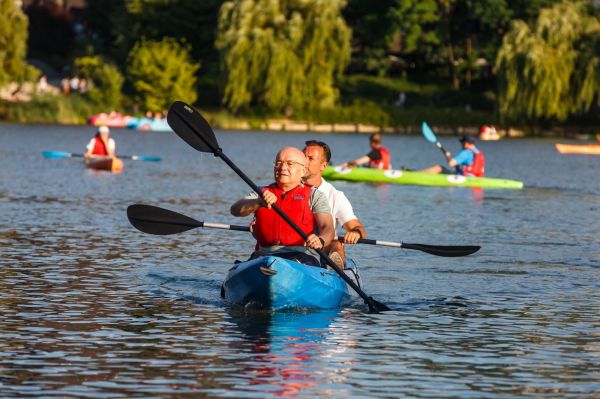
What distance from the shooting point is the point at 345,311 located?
566 inches

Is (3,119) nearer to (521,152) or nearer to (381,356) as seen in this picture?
(521,152)

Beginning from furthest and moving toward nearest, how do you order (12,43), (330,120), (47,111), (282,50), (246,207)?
(330,120) < (47,111) < (12,43) < (282,50) < (246,207)

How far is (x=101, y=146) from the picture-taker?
40188mm

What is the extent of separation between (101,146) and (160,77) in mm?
43638

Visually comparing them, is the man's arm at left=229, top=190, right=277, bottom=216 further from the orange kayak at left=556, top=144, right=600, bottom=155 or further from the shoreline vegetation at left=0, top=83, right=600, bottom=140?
the shoreline vegetation at left=0, top=83, right=600, bottom=140

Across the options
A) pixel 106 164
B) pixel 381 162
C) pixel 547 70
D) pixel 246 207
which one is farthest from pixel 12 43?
pixel 246 207

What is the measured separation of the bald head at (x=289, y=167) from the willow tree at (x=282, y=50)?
6113 centimetres

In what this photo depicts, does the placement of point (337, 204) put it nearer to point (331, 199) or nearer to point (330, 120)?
point (331, 199)

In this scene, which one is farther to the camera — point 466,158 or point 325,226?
point 466,158

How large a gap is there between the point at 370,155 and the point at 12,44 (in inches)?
1695

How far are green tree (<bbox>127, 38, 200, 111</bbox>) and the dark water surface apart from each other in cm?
5366

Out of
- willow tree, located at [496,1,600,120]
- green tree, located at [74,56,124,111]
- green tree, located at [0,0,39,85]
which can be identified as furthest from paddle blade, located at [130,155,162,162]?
green tree, located at [74,56,124,111]

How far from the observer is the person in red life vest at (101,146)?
39125 mm

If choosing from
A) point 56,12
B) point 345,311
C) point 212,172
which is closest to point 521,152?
point 212,172
